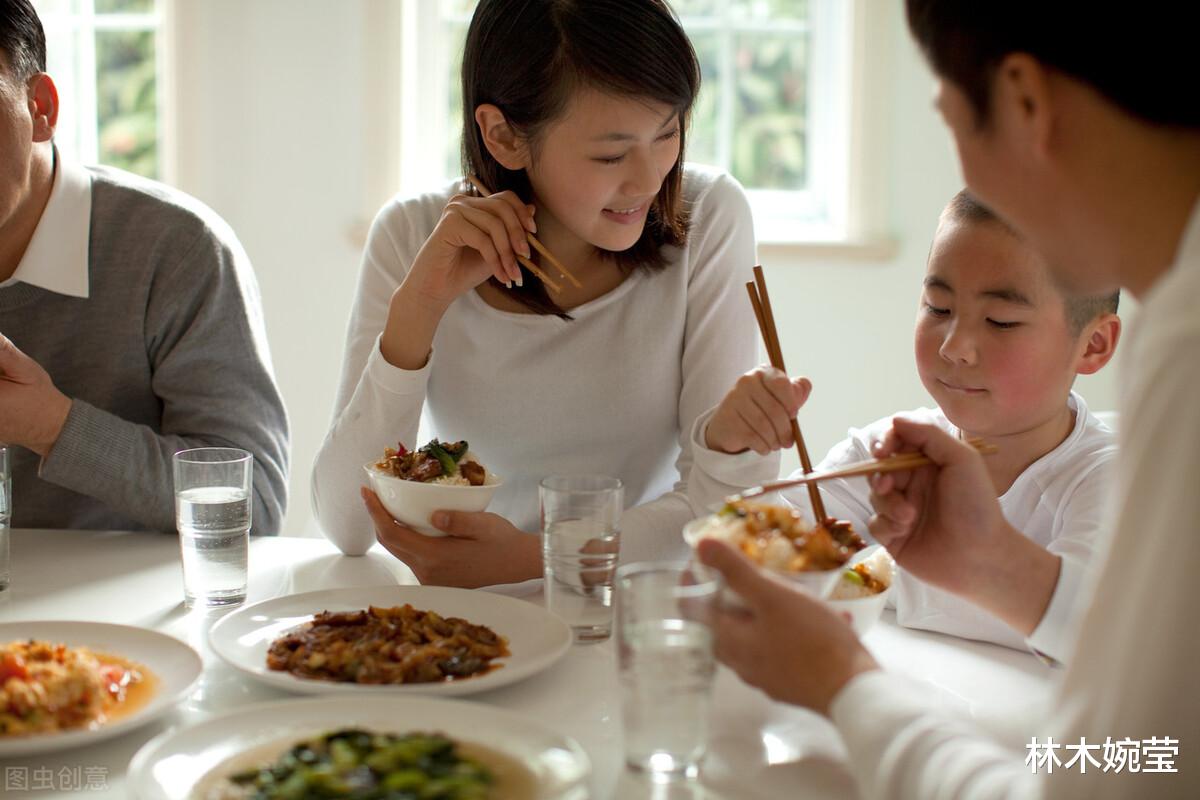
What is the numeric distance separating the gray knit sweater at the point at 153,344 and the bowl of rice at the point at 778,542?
107 cm

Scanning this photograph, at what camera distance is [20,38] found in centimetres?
183

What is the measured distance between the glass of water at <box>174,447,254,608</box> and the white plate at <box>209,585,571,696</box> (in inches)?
4.9

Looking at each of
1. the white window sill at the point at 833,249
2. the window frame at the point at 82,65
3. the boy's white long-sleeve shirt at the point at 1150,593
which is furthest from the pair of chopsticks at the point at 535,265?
the window frame at the point at 82,65

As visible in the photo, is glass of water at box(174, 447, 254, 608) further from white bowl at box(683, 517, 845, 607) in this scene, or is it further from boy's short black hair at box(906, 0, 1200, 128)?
boy's short black hair at box(906, 0, 1200, 128)

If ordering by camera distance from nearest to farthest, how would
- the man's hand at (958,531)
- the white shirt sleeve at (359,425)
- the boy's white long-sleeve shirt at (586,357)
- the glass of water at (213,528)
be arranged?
the man's hand at (958,531), the glass of water at (213,528), the white shirt sleeve at (359,425), the boy's white long-sleeve shirt at (586,357)

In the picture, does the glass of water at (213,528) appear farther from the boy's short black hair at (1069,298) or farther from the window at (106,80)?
the window at (106,80)

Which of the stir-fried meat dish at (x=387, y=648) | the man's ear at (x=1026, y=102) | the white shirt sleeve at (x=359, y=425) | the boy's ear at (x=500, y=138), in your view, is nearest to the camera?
the man's ear at (x=1026, y=102)

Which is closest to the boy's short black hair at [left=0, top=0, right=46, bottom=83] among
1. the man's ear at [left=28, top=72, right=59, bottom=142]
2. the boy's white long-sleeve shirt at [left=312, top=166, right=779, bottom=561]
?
the man's ear at [left=28, top=72, right=59, bottom=142]

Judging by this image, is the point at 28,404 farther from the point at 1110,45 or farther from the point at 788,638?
the point at 1110,45

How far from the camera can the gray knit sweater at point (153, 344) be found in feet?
6.48

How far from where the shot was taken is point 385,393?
1.79 meters

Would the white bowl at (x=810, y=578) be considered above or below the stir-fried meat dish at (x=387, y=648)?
above

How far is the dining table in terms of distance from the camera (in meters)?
1.00

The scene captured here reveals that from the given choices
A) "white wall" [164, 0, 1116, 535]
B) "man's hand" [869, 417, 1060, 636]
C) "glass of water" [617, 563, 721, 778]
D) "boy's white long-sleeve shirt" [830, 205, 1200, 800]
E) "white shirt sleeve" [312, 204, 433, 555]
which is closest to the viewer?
"boy's white long-sleeve shirt" [830, 205, 1200, 800]
